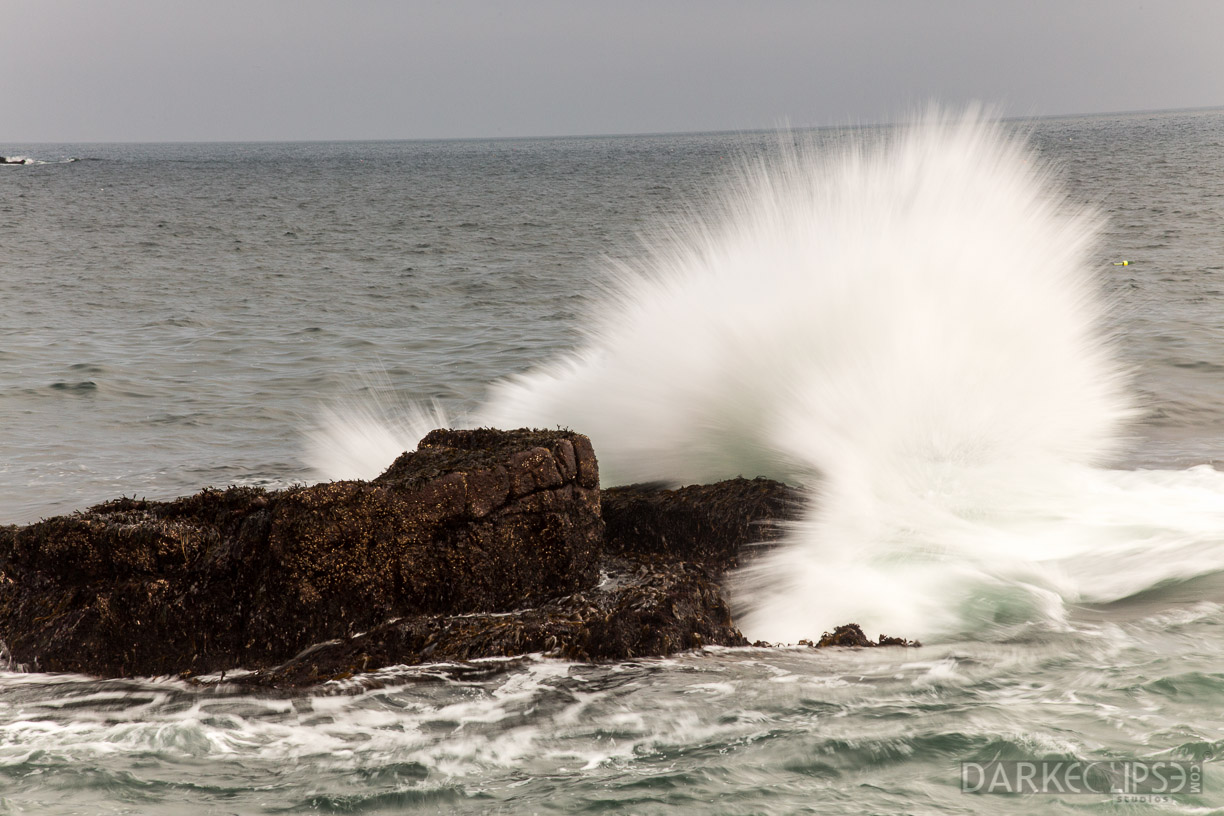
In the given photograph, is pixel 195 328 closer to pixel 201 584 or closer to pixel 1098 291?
pixel 201 584

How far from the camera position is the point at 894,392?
6.70m

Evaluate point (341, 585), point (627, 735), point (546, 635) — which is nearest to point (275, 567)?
point (341, 585)

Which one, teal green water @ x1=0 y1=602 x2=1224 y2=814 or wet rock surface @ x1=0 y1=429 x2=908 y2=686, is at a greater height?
wet rock surface @ x1=0 y1=429 x2=908 y2=686

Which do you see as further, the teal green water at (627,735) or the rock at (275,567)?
A: the rock at (275,567)

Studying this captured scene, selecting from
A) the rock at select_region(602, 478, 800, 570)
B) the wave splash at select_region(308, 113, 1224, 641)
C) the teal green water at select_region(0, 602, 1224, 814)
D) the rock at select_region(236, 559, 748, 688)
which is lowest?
the teal green water at select_region(0, 602, 1224, 814)

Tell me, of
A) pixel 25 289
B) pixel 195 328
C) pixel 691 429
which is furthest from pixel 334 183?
pixel 691 429

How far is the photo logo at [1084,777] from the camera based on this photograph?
3.36 metres

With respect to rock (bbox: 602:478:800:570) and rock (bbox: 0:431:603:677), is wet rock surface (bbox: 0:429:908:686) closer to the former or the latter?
rock (bbox: 0:431:603:677)

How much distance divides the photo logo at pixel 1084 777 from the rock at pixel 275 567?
6.34ft

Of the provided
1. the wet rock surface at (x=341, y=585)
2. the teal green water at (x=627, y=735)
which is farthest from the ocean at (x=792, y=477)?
the wet rock surface at (x=341, y=585)

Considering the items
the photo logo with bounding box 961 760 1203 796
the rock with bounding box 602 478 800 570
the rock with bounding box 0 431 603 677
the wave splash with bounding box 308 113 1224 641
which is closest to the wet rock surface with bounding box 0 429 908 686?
the rock with bounding box 0 431 603 677

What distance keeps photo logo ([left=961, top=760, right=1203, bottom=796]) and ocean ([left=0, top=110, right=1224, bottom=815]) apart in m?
0.02

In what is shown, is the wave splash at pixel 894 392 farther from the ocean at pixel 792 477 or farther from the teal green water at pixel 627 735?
the teal green water at pixel 627 735

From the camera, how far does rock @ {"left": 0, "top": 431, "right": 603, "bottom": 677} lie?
421 centimetres
